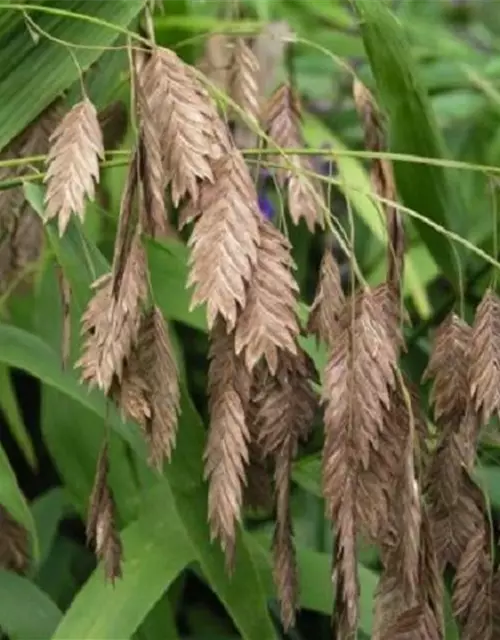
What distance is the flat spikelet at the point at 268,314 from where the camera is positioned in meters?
0.41

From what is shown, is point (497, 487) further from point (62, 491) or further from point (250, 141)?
point (250, 141)

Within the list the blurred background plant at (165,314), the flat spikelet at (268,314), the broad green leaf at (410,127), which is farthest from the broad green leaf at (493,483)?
the flat spikelet at (268,314)

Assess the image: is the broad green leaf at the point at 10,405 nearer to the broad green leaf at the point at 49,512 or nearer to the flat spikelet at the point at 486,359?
the broad green leaf at the point at 49,512

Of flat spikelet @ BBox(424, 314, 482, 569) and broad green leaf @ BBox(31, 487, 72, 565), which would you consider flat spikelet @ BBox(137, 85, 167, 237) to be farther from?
broad green leaf @ BBox(31, 487, 72, 565)

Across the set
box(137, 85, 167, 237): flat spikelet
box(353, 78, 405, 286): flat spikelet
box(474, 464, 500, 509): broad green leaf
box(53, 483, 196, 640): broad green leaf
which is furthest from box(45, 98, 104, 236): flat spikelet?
box(474, 464, 500, 509): broad green leaf

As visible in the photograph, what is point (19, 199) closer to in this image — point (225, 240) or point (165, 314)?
point (165, 314)

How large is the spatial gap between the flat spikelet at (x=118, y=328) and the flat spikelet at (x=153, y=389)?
10 mm

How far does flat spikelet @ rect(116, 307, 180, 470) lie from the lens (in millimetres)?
451

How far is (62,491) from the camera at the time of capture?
2.78ft

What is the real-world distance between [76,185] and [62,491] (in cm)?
43

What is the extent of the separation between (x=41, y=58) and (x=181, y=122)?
0.20 metres

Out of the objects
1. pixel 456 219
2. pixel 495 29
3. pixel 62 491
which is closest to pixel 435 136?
pixel 456 219

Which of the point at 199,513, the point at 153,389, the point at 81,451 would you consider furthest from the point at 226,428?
the point at 81,451

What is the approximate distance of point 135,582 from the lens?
646 millimetres
